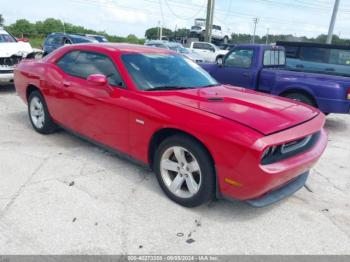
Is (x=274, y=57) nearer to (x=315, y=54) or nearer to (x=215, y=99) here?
(x=315, y=54)

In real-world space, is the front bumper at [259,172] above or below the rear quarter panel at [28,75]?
below

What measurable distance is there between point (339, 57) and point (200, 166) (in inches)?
296

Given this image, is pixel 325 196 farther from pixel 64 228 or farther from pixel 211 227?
pixel 64 228

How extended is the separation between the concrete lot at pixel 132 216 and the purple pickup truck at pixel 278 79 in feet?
7.06

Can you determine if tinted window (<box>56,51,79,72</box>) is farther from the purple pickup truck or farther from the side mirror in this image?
the purple pickup truck

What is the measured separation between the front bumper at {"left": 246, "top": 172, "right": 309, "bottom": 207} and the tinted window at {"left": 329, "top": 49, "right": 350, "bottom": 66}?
659 cm

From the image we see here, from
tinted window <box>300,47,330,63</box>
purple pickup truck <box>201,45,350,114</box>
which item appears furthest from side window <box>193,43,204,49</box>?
purple pickup truck <box>201,45,350,114</box>

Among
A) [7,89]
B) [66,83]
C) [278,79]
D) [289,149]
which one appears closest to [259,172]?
[289,149]

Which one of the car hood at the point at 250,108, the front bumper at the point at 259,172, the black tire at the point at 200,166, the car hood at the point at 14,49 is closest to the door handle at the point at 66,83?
the car hood at the point at 250,108

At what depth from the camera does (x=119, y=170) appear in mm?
4109

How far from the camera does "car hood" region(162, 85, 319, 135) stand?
115 inches

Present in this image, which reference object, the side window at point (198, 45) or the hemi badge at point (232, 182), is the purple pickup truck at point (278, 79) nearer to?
the hemi badge at point (232, 182)

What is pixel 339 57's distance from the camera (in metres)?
8.77

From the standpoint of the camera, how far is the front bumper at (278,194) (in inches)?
114
